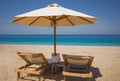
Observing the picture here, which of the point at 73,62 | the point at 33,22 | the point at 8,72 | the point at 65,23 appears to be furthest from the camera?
the point at 65,23

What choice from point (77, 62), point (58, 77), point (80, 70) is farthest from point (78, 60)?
point (58, 77)

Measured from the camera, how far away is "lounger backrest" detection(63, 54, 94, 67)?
3906 mm

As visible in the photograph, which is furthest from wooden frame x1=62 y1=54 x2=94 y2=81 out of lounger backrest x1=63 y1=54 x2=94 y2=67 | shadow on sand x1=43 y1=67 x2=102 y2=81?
shadow on sand x1=43 y1=67 x2=102 y2=81

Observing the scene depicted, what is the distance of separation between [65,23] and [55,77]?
2126 millimetres

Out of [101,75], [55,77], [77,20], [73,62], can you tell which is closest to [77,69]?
[73,62]

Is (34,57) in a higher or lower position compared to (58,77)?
higher

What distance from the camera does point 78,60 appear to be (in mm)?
4020

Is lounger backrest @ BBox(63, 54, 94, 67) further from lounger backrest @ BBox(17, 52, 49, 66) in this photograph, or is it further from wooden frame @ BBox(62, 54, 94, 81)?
lounger backrest @ BBox(17, 52, 49, 66)

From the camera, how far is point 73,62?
419 cm

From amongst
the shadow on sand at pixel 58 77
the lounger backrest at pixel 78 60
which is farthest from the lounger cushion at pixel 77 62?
the shadow on sand at pixel 58 77

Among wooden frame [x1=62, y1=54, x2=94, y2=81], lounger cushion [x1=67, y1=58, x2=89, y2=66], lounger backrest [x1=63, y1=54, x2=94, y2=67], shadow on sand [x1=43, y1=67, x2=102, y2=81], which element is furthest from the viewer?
shadow on sand [x1=43, y1=67, x2=102, y2=81]

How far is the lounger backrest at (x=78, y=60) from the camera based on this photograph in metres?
3.91

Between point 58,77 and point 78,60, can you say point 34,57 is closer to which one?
point 58,77

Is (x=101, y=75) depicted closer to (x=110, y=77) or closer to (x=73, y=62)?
(x=110, y=77)
